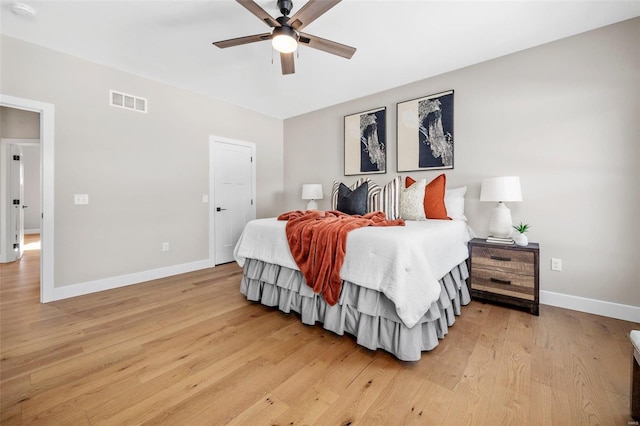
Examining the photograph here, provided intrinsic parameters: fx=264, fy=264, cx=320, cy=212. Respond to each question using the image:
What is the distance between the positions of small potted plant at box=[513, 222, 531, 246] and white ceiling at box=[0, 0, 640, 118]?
181 cm

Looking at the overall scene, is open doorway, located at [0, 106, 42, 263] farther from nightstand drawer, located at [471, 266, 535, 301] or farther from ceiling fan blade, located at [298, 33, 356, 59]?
nightstand drawer, located at [471, 266, 535, 301]

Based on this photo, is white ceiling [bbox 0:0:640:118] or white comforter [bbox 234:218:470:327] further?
white ceiling [bbox 0:0:640:118]

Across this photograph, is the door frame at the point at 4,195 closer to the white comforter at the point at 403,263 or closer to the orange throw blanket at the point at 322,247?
the orange throw blanket at the point at 322,247

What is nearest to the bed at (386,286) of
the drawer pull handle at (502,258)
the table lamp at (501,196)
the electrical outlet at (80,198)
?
the drawer pull handle at (502,258)

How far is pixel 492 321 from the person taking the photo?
225cm

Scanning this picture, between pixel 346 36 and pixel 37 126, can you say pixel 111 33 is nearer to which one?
pixel 346 36

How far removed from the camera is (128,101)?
3.25 metres

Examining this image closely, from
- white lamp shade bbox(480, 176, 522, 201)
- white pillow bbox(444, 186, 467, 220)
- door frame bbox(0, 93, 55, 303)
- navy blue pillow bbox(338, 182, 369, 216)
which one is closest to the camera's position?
white lamp shade bbox(480, 176, 522, 201)

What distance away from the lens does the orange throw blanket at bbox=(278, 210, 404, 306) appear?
6.47 ft

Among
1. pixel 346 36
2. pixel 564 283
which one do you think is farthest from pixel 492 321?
pixel 346 36

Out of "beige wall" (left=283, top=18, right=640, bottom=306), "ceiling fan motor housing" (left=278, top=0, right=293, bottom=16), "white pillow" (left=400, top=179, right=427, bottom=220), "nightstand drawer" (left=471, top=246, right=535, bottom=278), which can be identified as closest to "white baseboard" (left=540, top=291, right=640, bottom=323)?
"beige wall" (left=283, top=18, right=640, bottom=306)

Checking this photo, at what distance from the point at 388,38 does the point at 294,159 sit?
2.78 m

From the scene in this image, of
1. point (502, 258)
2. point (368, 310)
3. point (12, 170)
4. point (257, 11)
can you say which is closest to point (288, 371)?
point (368, 310)

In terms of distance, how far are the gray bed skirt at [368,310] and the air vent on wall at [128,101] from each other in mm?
2614
